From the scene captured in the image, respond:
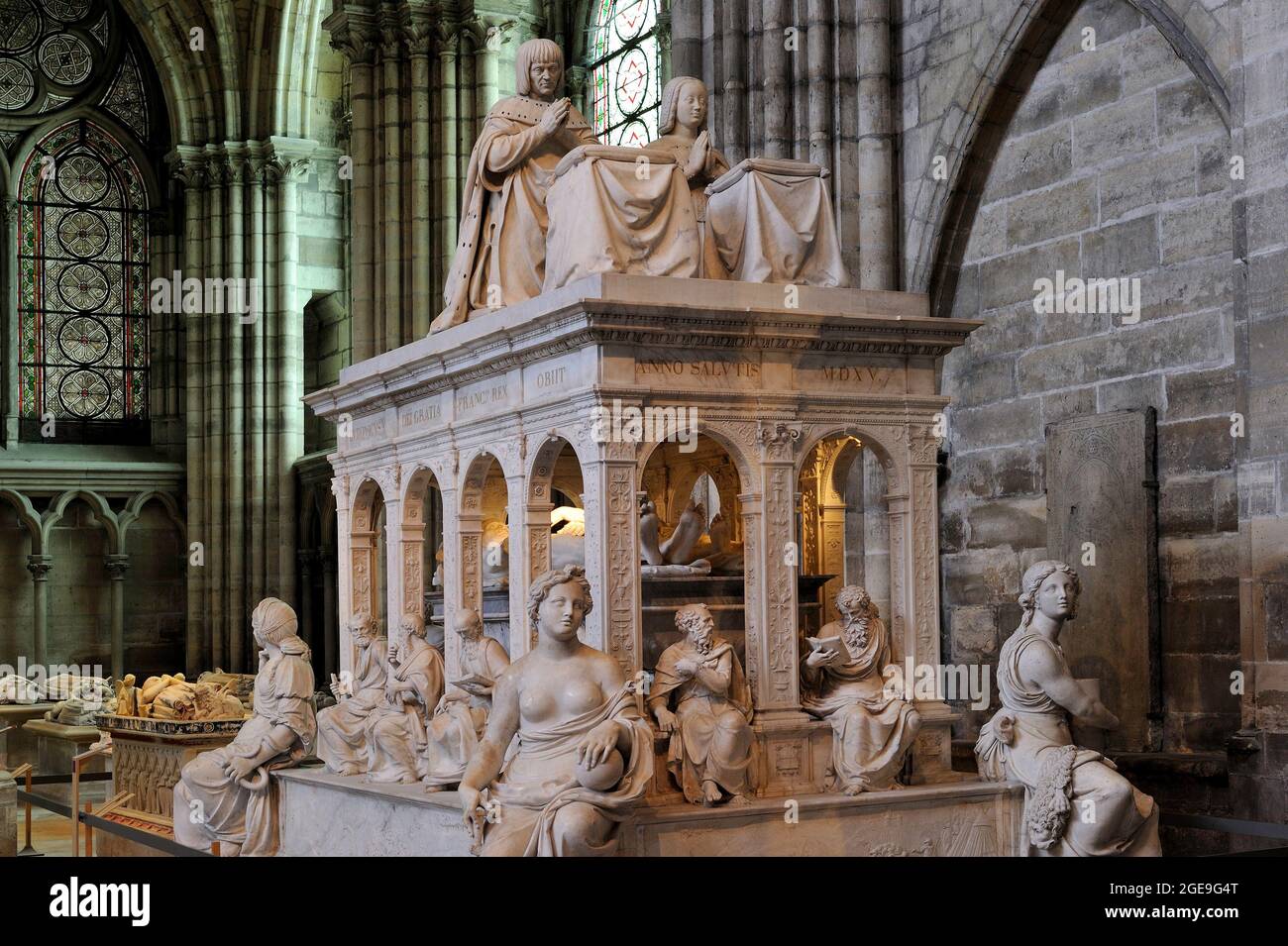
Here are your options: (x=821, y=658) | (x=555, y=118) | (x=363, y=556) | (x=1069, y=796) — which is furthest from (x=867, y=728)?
(x=363, y=556)

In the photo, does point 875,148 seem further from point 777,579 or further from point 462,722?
point 462,722

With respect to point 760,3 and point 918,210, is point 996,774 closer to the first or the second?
point 918,210

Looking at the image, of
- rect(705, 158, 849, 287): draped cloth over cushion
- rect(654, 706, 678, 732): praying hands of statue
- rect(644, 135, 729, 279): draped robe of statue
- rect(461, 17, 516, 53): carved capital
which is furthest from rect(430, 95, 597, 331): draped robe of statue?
rect(461, 17, 516, 53): carved capital

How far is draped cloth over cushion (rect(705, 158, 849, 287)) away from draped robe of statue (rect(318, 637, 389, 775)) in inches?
124

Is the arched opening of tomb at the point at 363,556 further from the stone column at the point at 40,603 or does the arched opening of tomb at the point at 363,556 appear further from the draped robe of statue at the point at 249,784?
the stone column at the point at 40,603

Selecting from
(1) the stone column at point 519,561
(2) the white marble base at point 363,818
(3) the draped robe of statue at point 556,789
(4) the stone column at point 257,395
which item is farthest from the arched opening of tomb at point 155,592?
(3) the draped robe of statue at point 556,789

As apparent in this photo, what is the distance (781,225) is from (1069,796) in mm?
3432

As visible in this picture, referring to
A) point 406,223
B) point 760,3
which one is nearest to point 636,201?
point 760,3

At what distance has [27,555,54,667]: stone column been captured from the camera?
93.1 ft

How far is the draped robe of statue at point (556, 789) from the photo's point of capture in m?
8.23

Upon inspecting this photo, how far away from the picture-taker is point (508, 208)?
36.9ft

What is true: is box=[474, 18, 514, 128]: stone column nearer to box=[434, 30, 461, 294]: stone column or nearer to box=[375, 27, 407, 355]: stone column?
box=[434, 30, 461, 294]: stone column

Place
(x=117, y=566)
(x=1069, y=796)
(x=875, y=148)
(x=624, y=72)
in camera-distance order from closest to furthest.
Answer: (x=1069, y=796)
(x=875, y=148)
(x=624, y=72)
(x=117, y=566)

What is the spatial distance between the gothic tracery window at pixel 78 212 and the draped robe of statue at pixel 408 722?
2011 centimetres
